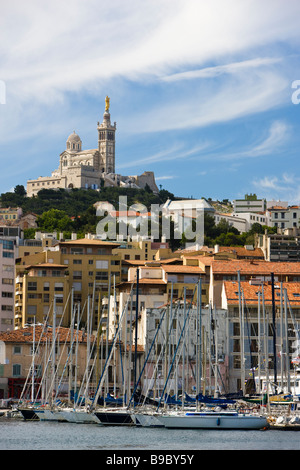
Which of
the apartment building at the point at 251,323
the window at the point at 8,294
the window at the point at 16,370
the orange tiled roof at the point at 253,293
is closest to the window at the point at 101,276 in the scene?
the window at the point at 8,294

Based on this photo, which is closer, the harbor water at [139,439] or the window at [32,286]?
the harbor water at [139,439]

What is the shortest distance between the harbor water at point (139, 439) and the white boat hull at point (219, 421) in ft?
1.07

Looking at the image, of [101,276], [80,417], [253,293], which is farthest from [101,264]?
[80,417]

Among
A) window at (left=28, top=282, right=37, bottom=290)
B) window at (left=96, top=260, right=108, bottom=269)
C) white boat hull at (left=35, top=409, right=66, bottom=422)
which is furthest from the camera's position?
window at (left=96, top=260, right=108, bottom=269)

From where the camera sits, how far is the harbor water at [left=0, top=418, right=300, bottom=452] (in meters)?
50.3

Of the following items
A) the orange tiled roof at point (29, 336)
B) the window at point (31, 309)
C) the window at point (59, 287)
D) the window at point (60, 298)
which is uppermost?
the window at point (59, 287)

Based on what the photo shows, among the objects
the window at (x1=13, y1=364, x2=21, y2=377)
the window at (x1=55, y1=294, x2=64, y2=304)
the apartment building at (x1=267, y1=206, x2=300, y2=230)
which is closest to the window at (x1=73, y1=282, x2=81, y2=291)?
the window at (x1=55, y1=294, x2=64, y2=304)

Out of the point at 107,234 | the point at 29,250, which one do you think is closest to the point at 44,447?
the point at 29,250

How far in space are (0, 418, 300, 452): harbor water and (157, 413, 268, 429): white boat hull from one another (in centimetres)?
32

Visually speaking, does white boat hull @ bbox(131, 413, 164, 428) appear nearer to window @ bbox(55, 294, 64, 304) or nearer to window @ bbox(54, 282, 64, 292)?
window @ bbox(55, 294, 64, 304)

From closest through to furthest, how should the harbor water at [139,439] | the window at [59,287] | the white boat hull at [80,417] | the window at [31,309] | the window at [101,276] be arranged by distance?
the harbor water at [139,439]
the white boat hull at [80,417]
the window at [31,309]
the window at [59,287]
the window at [101,276]

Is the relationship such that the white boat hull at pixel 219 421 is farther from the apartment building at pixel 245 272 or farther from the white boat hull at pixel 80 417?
the apartment building at pixel 245 272

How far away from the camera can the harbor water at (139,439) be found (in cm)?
5031
